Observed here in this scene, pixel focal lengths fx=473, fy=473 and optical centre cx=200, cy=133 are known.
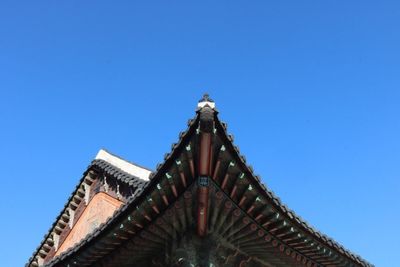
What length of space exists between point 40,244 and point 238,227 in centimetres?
1008

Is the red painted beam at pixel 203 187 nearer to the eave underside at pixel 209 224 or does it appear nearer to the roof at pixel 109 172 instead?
the eave underside at pixel 209 224

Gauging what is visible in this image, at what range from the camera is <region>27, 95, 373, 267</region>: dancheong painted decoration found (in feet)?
23.0

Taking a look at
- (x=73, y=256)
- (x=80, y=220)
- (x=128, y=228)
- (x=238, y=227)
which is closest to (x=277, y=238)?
(x=238, y=227)

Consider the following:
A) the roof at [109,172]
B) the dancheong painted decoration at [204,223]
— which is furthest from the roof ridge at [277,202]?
the roof at [109,172]

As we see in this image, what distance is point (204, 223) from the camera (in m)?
8.04

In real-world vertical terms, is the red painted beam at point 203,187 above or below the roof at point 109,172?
below

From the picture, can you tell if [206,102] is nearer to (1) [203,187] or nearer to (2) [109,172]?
(1) [203,187]

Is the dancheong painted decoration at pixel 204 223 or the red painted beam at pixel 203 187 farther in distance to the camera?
the dancheong painted decoration at pixel 204 223

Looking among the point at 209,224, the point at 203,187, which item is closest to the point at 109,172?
the point at 209,224

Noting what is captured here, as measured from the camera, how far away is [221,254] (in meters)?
8.62

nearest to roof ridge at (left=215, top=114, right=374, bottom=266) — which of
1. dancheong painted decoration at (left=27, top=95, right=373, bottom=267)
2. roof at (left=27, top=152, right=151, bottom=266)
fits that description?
dancheong painted decoration at (left=27, top=95, right=373, bottom=267)

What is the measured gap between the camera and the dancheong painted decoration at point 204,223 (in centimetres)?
700

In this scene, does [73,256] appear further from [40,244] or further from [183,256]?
[40,244]

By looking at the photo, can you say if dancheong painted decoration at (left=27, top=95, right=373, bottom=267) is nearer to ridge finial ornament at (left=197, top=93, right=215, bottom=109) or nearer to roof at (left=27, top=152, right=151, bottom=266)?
ridge finial ornament at (left=197, top=93, right=215, bottom=109)
